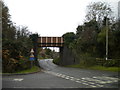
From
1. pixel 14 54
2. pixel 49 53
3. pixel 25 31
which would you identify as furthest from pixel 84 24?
pixel 49 53

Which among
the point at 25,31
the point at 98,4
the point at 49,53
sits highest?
the point at 98,4

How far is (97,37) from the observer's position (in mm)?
33156

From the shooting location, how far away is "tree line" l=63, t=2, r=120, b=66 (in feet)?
99.2

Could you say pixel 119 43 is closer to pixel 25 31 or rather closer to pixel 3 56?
pixel 3 56

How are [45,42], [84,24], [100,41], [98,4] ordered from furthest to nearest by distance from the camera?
[45,42] < [84,24] < [98,4] < [100,41]

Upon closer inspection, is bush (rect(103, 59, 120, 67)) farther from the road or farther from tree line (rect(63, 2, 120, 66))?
the road

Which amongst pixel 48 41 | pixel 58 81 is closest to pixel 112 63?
pixel 58 81

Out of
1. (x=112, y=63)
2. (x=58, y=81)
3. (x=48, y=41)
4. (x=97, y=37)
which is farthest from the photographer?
(x=48, y=41)

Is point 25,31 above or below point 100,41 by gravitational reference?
above

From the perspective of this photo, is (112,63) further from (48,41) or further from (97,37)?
(48,41)

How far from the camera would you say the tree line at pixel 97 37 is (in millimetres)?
30241

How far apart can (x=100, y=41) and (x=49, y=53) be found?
8858 cm

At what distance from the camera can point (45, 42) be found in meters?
44.5

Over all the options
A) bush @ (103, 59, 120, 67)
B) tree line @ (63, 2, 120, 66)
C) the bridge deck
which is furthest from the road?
the bridge deck
